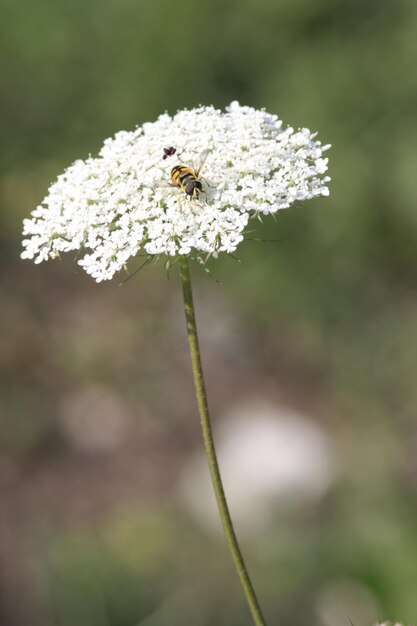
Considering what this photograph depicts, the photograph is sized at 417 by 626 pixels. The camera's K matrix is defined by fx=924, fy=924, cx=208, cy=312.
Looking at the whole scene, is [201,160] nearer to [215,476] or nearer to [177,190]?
[177,190]

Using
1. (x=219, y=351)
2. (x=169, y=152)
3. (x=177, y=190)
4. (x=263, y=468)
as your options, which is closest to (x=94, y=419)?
(x=219, y=351)

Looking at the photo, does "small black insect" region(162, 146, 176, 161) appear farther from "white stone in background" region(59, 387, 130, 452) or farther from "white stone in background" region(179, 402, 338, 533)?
"white stone in background" region(59, 387, 130, 452)

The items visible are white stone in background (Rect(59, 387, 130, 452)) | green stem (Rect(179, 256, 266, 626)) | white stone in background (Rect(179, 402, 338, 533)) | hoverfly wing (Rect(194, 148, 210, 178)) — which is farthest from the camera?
white stone in background (Rect(59, 387, 130, 452))

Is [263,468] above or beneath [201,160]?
beneath

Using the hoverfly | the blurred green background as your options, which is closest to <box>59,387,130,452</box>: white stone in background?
the blurred green background

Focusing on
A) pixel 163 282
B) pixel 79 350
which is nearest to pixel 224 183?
pixel 79 350

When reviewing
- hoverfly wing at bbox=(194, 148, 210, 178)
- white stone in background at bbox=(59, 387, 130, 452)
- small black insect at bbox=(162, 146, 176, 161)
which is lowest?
hoverfly wing at bbox=(194, 148, 210, 178)

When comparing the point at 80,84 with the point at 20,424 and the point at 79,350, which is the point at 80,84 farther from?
the point at 20,424
